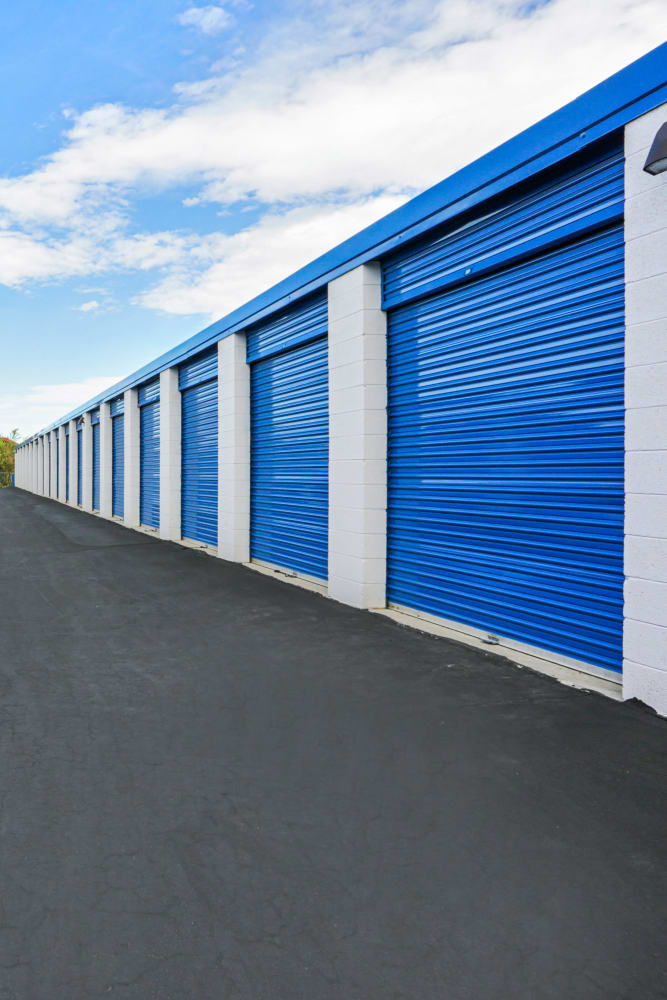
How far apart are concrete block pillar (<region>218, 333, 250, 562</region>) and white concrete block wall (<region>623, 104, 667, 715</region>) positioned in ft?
27.0

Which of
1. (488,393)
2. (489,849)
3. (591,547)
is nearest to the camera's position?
(489,849)

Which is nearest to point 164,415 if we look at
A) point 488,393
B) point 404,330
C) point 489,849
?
point 404,330

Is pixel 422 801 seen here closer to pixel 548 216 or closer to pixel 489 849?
pixel 489 849

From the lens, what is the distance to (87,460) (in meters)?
27.8

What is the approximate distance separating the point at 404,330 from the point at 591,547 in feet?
11.7

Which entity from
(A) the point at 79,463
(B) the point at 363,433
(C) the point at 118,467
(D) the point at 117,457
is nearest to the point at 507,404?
(B) the point at 363,433

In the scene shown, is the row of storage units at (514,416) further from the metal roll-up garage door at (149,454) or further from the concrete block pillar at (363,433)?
the metal roll-up garage door at (149,454)

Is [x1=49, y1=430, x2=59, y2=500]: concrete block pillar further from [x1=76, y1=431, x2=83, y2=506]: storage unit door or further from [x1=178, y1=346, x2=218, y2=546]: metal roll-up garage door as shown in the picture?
[x1=178, y1=346, x2=218, y2=546]: metal roll-up garage door

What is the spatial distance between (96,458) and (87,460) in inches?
33.7

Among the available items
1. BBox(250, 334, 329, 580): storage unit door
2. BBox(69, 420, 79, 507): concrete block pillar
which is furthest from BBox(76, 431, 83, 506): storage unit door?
BBox(250, 334, 329, 580): storage unit door

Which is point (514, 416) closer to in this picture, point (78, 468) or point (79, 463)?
point (79, 463)

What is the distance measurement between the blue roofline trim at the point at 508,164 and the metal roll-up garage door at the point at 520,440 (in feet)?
0.85

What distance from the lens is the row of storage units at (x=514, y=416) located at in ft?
17.6

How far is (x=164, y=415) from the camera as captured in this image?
1644cm
